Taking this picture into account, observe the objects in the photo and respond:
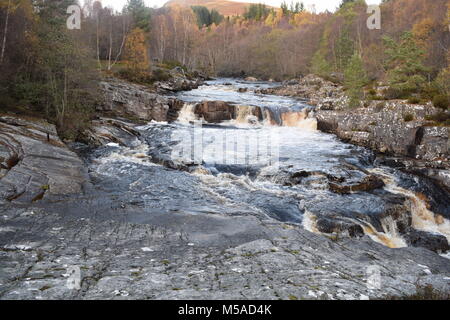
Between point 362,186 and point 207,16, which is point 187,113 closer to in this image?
point 362,186

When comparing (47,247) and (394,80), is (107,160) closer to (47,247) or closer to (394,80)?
(47,247)

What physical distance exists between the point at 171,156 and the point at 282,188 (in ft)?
25.7

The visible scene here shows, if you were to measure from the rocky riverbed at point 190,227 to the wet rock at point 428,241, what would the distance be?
0.05 metres

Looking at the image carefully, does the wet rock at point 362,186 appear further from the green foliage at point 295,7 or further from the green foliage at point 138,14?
the green foliage at point 295,7

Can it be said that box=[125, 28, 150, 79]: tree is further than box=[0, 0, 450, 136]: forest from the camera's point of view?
Yes

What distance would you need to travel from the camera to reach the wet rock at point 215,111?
3488cm

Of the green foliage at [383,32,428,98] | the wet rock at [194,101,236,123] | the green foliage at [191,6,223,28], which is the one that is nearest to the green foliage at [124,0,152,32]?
the wet rock at [194,101,236,123]

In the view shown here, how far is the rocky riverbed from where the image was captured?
22.0 ft

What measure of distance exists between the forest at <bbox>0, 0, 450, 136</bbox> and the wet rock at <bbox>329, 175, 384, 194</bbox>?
36.6ft

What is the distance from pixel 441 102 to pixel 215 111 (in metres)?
19.5

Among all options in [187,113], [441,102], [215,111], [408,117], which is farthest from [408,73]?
[187,113]

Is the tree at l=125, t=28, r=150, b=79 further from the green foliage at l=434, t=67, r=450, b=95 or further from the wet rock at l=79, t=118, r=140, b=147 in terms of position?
the green foliage at l=434, t=67, r=450, b=95

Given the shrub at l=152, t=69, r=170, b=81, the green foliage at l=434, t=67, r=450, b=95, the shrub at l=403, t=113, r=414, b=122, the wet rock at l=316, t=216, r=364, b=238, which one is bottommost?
the wet rock at l=316, t=216, r=364, b=238

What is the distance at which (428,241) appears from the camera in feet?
44.2
